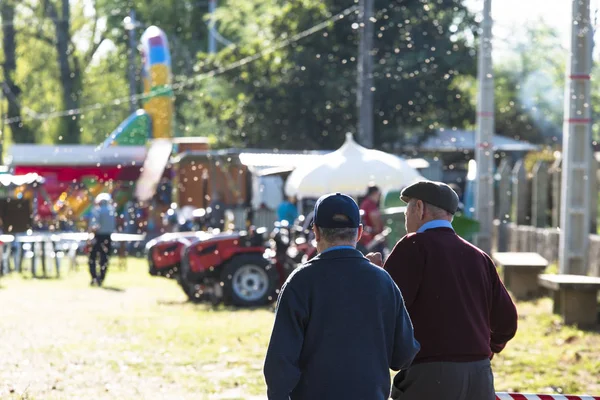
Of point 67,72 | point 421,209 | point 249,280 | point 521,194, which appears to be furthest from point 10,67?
point 421,209

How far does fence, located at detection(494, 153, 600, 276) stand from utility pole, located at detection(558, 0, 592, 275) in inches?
77.9

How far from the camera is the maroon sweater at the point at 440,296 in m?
5.73

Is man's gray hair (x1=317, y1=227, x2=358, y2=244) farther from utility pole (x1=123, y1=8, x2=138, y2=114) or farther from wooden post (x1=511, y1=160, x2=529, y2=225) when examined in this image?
utility pole (x1=123, y1=8, x2=138, y2=114)

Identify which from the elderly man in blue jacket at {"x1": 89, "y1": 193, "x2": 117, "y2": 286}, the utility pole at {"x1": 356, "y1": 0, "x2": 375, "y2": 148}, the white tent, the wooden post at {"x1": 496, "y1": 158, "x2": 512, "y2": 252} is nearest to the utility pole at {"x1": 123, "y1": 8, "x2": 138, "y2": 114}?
the elderly man in blue jacket at {"x1": 89, "y1": 193, "x2": 117, "y2": 286}

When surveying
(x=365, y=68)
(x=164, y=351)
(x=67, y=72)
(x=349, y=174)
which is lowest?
(x=164, y=351)

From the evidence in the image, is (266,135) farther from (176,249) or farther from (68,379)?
(68,379)

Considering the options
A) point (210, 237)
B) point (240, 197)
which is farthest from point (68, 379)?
point (240, 197)

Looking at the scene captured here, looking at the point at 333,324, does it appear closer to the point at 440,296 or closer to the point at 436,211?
the point at 440,296

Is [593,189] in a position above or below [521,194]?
above

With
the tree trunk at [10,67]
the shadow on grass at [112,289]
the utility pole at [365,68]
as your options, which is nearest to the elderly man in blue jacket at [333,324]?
the shadow on grass at [112,289]

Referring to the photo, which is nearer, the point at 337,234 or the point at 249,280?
the point at 337,234

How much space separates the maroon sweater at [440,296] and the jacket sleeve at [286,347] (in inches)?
34.6

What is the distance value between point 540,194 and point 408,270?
15.8 metres

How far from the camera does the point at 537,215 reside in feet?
69.9
